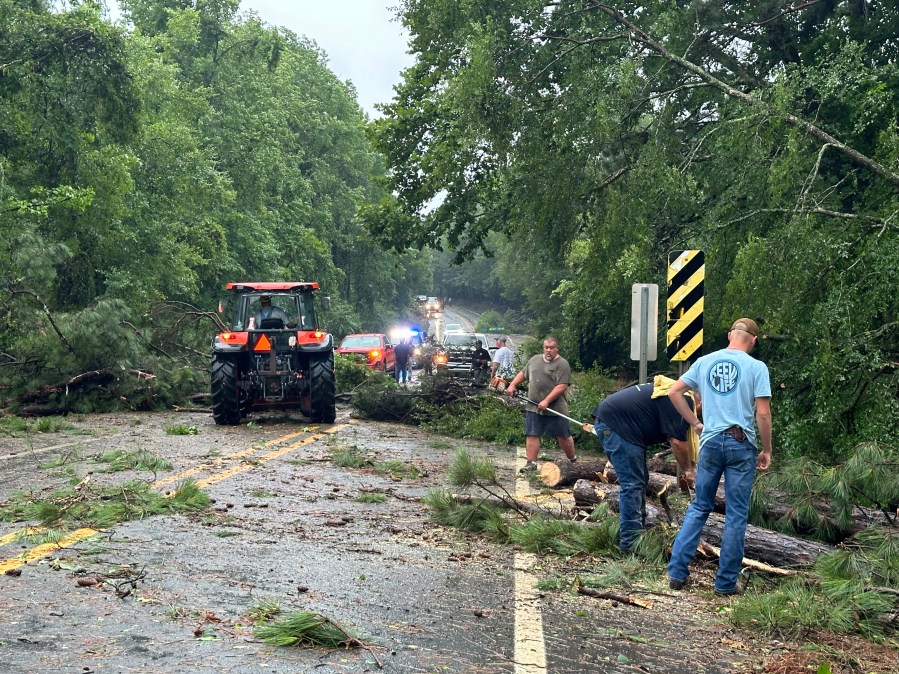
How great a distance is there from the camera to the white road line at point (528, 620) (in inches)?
197

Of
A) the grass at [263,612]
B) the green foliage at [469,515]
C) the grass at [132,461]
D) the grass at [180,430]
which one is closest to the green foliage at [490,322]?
the grass at [180,430]

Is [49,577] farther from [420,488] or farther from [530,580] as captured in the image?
[420,488]

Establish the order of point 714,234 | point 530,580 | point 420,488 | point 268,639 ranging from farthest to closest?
point 714,234 → point 420,488 → point 530,580 → point 268,639

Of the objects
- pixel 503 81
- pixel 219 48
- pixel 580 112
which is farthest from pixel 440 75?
pixel 219 48

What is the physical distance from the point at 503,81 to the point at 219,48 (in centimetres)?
3376

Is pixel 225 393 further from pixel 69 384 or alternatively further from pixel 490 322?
pixel 490 322

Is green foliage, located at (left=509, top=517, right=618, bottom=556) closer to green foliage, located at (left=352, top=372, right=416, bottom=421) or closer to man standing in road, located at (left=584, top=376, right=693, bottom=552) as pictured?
man standing in road, located at (left=584, top=376, right=693, bottom=552)

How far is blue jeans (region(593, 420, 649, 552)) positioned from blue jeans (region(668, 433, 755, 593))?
0.80m

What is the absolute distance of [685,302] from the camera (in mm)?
12031

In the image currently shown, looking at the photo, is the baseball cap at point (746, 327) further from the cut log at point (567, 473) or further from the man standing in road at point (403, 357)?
the man standing in road at point (403, 357)

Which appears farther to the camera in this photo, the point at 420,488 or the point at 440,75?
the point at 440,75

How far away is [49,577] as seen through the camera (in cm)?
617

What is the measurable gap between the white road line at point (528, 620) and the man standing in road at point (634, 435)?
29.6 inches

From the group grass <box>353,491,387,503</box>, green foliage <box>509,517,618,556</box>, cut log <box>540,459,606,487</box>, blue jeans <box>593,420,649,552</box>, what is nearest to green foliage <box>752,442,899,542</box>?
blue jeans <box>593,420,649,552</box>
